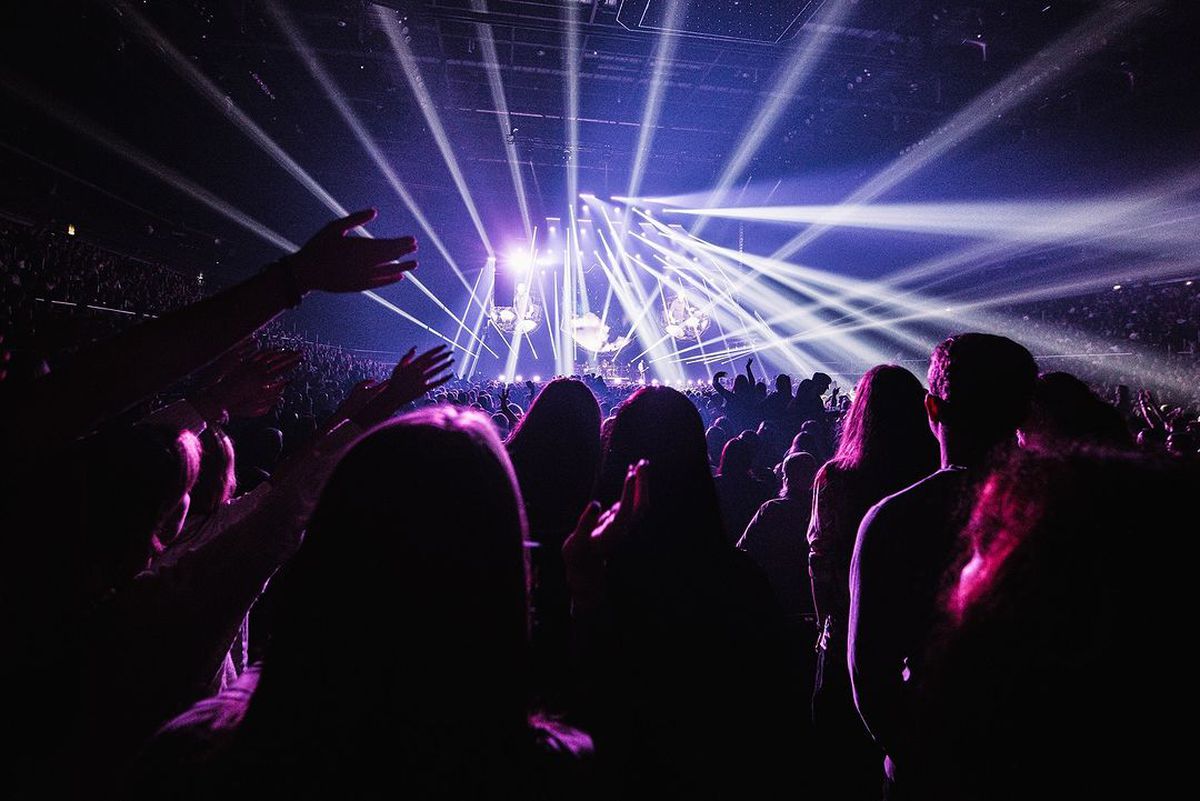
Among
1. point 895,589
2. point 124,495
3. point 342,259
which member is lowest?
point 895,589

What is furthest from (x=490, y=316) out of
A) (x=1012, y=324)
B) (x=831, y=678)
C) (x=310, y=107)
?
(x=831, y=678)

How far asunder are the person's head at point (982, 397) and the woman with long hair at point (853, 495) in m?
0.36

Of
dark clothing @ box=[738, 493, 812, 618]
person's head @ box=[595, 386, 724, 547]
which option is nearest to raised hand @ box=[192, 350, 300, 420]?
person's head @ box=[595, 386, 724, 547]

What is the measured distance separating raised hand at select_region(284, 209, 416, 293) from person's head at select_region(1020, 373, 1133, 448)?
2.45m

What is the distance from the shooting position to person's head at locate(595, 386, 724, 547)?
1.80m

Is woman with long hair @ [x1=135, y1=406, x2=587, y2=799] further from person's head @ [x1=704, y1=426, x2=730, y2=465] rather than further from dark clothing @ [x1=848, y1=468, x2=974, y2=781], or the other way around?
person's head @ [x1=704, y1=426, x2=730, y2=465]

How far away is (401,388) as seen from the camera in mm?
1846

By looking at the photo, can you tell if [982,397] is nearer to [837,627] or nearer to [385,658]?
[837,627]

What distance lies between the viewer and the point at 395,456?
0.78 m

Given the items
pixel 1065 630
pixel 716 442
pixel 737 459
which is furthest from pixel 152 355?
pixel 716 442

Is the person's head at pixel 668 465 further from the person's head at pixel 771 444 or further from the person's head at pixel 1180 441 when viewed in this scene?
the person's head at pixel 771 444

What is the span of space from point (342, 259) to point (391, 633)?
0.71 m

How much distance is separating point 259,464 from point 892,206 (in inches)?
517

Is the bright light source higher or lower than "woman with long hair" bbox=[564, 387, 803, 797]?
higher
